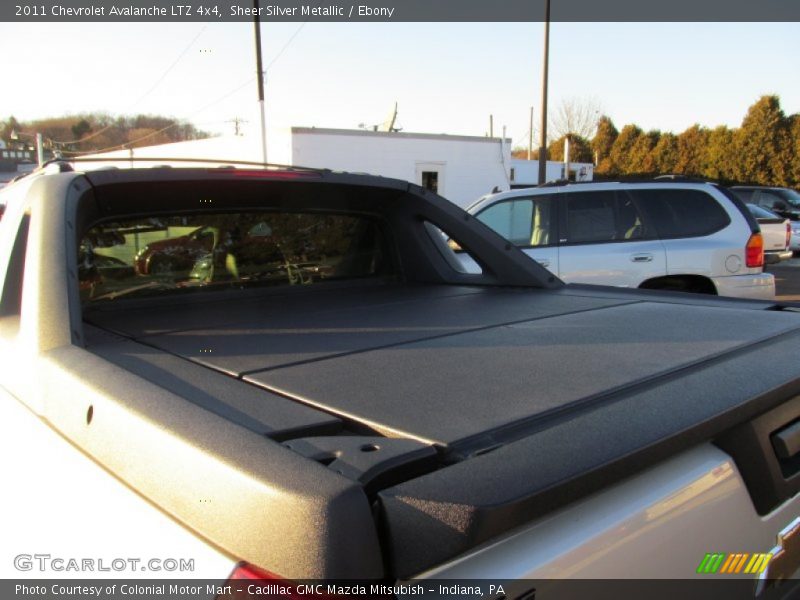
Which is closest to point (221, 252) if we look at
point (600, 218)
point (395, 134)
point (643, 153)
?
point (600, 218)

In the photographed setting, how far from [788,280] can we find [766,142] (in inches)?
907

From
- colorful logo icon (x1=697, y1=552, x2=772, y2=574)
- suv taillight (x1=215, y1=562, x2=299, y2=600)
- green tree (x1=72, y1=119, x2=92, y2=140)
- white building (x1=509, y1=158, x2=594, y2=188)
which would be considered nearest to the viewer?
suv taillight (x1=215, y1=562, x2=299, y2=600)

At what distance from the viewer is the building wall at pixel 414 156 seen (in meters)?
24.2

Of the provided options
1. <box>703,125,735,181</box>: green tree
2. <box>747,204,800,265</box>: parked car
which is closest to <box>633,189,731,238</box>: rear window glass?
<box>747,204,800,265</box>: parked car

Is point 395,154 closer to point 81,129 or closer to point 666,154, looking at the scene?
point 81,129

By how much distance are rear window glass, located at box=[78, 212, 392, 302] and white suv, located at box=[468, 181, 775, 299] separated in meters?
4.30

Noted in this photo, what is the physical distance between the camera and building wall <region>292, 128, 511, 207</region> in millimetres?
24219

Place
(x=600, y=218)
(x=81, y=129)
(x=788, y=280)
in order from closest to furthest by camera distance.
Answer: (x=600, y=218), (x=788, y=280), (x=81, y=129)

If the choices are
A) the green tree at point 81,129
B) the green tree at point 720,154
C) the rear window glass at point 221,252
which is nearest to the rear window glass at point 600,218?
the rear window glass at point 221,252

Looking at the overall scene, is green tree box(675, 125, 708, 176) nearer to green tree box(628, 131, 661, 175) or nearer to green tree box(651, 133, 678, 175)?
green tree box(651, 133, 678, 175)

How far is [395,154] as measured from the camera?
26.4 meters

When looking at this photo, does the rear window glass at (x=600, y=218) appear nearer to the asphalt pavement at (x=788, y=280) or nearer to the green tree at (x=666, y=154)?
the asphalt pavement at (x=788, y=280)

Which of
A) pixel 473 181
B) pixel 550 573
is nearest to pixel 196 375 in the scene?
pixel 550 573

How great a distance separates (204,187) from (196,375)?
1.43 metres
